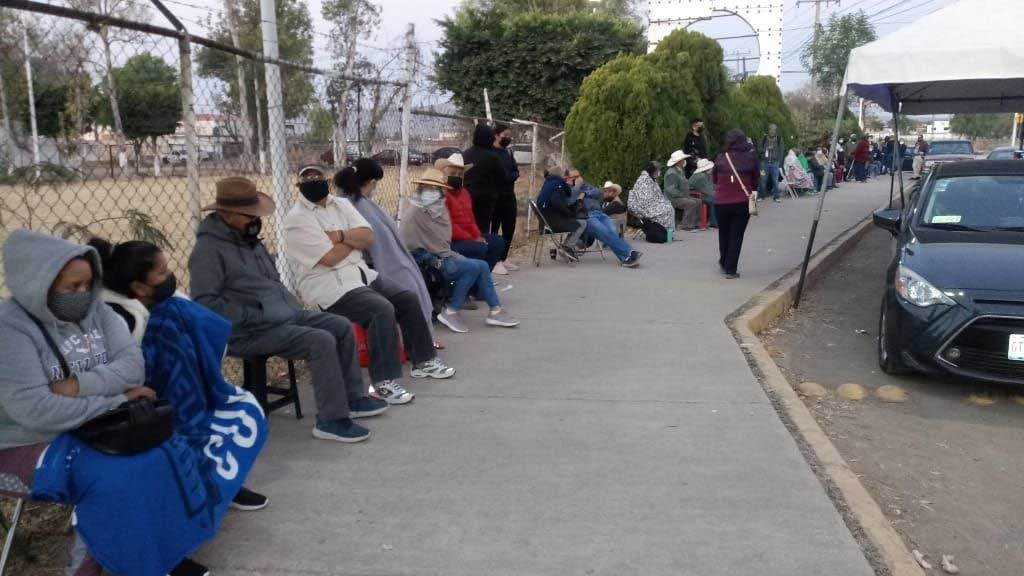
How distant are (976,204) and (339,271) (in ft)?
16.7

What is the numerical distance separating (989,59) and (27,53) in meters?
7.56

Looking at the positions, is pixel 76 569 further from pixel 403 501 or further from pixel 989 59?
pixel 989 59

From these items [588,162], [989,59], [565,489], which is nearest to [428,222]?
[565,489]

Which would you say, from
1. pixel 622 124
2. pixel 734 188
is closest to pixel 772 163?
pixel 622 124

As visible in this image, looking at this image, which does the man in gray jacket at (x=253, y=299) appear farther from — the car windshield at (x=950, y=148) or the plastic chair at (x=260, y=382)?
the car windshield at (x=950, y=148)

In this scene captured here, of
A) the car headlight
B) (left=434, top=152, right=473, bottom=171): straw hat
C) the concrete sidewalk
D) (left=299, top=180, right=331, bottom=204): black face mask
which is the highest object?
(left=434, top=152, right=473, bottom=171): straw hat

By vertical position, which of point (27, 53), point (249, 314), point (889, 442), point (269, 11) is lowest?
point (889, 442)

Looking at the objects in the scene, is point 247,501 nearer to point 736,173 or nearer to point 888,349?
point 888,349

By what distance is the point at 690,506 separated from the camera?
379 cm

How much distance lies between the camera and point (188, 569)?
314 cm

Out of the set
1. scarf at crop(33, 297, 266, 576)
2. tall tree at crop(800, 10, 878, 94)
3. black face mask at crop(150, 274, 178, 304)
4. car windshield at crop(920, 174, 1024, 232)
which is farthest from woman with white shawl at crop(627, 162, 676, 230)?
tall tree at crop(800, 10, 878, 94)

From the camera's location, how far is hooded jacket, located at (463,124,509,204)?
9.05 m

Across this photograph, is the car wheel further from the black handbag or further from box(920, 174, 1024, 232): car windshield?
the black handbag

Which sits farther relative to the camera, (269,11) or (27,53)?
(269,11)
